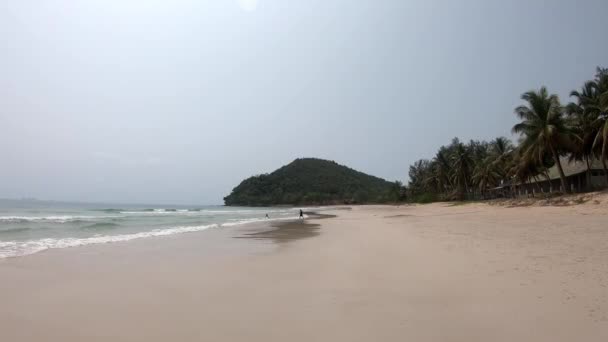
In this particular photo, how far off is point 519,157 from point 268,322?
137 ft

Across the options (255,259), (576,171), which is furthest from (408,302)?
(576,171)

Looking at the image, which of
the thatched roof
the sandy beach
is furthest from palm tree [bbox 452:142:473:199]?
the sandy beach

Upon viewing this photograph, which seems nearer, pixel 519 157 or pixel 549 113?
pixel 549 113

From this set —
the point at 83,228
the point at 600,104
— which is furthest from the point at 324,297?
the point at 600,104

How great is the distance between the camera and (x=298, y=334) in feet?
13.9

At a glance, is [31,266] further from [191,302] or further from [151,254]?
[191,302]

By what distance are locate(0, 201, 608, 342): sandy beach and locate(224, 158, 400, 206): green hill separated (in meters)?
126

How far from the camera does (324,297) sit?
19.1ft

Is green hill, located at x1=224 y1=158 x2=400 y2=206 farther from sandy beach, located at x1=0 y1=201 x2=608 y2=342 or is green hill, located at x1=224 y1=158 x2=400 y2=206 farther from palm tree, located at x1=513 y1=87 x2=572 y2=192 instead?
sandy beach, located at x1=0 y1=201 x2=608 y2=342

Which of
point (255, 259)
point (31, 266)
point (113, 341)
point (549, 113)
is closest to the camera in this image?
point (113, 341)

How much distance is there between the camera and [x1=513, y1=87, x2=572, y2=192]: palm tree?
32812 mm

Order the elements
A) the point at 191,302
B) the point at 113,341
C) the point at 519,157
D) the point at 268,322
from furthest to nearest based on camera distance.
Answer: the point at 519,157, the point at 191,302, the point at 268,322, the point at 113,341

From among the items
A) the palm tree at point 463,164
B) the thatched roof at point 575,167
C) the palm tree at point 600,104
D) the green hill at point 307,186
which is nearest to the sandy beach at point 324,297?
the palm tree at point 600,104

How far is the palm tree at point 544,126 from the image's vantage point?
108ft
